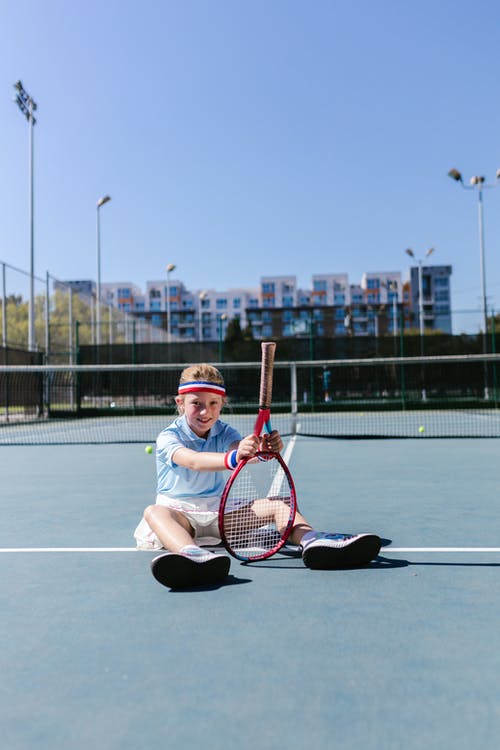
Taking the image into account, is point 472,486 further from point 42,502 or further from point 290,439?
point 290,439

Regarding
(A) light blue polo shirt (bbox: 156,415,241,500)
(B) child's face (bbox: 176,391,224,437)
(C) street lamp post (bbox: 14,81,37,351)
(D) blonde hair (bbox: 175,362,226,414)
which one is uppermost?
(C) street lamp post (bbox: 14,81,37,351)

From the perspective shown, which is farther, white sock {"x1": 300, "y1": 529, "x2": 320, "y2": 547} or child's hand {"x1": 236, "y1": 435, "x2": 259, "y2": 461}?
white sock {"x1": 300, "y1": 529, "x2": 320, "y2": 547}

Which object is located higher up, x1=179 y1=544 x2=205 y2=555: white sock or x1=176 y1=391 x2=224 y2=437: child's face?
x1=176 y1=391 x2=224 y2=437: child's face

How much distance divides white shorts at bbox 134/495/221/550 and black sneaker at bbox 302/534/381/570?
0.51 meters

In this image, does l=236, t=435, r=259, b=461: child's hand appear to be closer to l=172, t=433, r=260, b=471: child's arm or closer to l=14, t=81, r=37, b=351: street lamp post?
l=172, t=433, r=260, b=471: child's arm

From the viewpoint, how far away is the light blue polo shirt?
11.3ft

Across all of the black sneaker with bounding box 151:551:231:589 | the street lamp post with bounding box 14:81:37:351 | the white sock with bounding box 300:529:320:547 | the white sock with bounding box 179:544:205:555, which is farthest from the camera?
the street lamp post with bounding box 14:81:37:351

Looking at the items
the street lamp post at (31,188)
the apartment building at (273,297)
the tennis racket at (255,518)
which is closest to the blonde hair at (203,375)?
the tennis racket at (255,518)

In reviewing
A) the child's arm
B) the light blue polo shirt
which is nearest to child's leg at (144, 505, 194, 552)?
the light blue polo shirt

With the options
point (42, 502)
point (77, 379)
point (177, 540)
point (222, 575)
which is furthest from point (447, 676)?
point (77, 379)

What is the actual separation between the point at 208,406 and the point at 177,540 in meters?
0.63

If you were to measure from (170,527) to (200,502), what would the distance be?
0.30 meters

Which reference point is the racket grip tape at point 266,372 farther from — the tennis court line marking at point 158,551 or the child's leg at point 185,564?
A: the tennis court line marking at point 158,551

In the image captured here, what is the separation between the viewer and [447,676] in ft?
6.47
